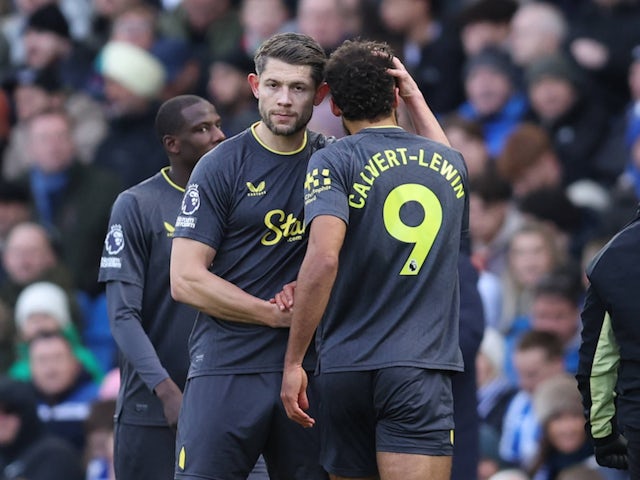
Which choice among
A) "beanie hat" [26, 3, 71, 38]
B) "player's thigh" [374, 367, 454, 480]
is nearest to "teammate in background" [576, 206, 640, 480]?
"player's thigh" [374, 367, 454, 480]

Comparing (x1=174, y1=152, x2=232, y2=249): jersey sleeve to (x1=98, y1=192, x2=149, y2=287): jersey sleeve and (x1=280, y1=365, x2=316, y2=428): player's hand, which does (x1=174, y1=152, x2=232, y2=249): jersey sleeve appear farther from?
(x1=98, y1=192, x2=149, y2=287): jersey sleeve

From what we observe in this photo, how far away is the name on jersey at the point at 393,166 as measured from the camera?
6.52 m

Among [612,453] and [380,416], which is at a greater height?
[380,416]

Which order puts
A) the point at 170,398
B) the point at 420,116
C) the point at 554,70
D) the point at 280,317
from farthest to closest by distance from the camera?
the point at 554,70 < the point at 170,398 < the point at 420,116 < the point at 280,317

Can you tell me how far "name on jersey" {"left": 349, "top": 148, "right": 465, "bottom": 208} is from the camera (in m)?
6.52

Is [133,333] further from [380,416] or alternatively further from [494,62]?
[494,62]

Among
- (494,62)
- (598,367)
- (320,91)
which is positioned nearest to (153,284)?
(320,91)

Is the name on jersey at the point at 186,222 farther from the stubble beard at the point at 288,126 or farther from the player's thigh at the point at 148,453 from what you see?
the player's thigh at the point at 148,453

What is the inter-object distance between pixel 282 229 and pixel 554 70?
5.89m

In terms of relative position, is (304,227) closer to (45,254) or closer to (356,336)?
(356,336)

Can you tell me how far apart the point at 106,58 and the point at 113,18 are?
174 centimetres

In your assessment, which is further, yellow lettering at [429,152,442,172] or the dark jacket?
yellow lettering at [429,152,442,172]

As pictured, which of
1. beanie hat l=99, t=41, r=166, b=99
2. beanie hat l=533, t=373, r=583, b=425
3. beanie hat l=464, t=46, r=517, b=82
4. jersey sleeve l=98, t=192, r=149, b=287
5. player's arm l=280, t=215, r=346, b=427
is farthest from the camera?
beanie hat l=99, t=41, r=166, b=99

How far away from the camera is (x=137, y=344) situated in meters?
7.49
